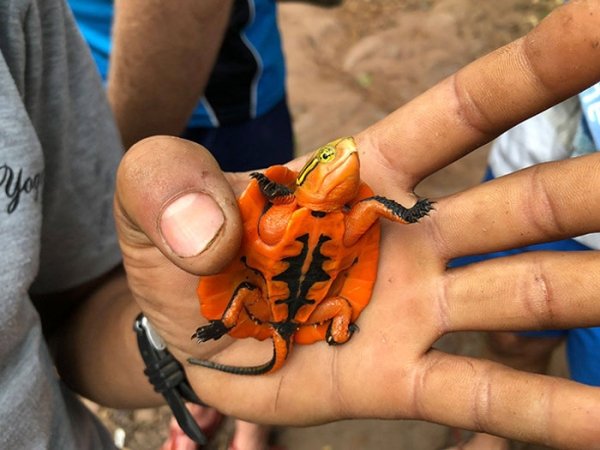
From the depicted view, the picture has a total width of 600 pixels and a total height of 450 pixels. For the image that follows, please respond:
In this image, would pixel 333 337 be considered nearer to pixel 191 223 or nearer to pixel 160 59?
pixel 191 223

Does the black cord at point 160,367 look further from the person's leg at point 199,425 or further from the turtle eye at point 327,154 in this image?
the person's leg at point 199,425

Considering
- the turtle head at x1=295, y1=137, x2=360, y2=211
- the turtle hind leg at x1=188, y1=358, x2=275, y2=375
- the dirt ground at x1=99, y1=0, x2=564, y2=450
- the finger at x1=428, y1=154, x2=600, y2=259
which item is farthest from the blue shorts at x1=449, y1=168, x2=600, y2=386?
the dirt ground at x1=99, y1=0, x2=564, y2=450

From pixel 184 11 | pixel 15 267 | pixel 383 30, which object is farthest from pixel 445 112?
pixel 383 30

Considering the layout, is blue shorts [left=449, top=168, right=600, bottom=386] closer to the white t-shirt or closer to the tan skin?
the tan skin

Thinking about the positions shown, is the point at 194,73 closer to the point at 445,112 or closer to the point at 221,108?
the point at 221,108

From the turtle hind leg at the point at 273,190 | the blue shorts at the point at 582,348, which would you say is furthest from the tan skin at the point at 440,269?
the blue shorts at the point at 582,348

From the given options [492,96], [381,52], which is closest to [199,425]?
[492,96]
